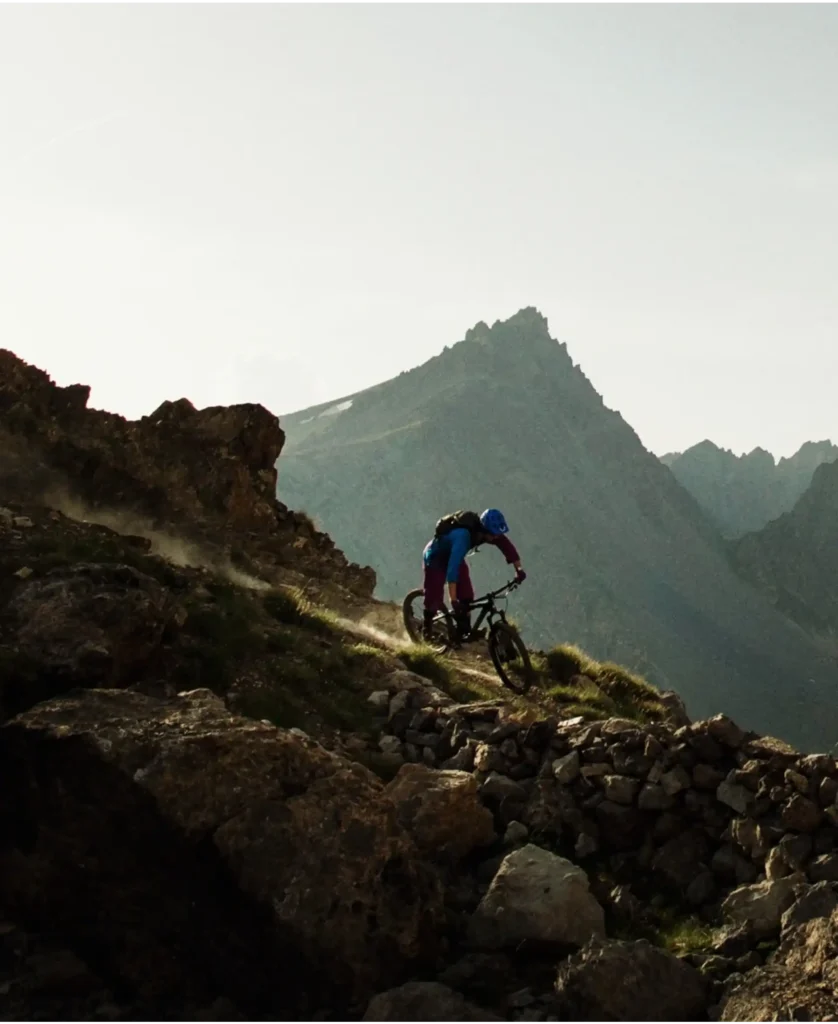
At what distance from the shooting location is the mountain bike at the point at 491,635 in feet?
45.4

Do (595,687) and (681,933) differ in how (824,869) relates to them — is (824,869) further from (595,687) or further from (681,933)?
(595,687)

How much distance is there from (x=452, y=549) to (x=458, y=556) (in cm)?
18

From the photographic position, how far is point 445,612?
15523mm

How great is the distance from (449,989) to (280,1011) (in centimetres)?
99

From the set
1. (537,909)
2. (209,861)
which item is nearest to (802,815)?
(537,909)

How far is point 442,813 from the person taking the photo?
718 centimetres

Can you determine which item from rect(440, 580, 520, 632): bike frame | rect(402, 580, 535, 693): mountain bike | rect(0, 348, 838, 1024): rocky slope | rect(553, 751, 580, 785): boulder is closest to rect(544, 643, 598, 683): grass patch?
rect(402, 580, 535, 693): mountain bike

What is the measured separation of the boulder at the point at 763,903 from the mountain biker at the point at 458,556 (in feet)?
26.8

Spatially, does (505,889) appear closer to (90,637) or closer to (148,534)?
(90,637)

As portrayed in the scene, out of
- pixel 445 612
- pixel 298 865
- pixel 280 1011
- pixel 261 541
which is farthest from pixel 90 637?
pixel 261 541

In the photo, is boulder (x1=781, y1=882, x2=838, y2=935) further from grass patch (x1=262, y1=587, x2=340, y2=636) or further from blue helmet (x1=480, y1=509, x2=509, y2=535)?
blue helmet (x1=480, y1=509, x2=509, y2=535)

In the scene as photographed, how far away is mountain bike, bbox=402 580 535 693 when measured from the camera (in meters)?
13.8

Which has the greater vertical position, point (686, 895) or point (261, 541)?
point (261, 541)

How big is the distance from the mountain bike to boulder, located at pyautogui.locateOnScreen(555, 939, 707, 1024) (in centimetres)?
785
